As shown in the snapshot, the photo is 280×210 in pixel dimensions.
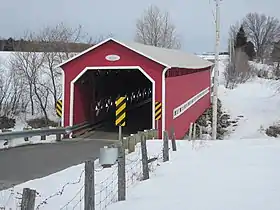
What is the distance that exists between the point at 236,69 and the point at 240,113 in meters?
25.9

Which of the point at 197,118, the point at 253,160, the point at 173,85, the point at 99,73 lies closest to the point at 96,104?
the point at 99,73

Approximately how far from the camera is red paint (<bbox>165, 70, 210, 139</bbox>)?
18.0m

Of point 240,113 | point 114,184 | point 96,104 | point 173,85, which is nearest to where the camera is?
point 114,184

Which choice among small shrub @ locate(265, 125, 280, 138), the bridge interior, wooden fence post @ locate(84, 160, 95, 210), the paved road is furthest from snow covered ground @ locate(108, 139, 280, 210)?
small shrub @ locate(265, 125, 280, 138)

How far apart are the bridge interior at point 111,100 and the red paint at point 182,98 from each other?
1.97m

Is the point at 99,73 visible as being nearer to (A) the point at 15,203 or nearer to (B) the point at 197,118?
(B) the point at 197,118

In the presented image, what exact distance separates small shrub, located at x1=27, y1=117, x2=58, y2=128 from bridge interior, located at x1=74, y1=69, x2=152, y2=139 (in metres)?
4.74

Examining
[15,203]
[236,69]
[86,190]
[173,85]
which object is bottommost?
[15,203]

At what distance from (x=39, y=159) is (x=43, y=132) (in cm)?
454

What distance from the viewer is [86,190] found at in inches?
219

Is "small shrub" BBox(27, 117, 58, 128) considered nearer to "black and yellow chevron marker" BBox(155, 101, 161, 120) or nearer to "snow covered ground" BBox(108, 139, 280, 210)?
"black and yellow chevron marker" BBox(155, 101, 161, 120)

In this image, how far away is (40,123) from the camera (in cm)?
3005

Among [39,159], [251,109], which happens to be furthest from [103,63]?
[251,109]

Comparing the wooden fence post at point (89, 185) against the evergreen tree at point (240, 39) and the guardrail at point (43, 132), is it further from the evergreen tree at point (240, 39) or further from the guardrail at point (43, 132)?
the evergreen tree at point (240, 39)
